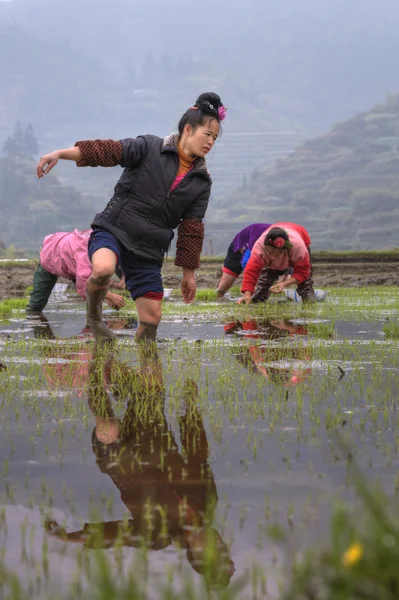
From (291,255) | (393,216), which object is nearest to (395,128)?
(393,216)

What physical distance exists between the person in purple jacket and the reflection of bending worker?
6944mm

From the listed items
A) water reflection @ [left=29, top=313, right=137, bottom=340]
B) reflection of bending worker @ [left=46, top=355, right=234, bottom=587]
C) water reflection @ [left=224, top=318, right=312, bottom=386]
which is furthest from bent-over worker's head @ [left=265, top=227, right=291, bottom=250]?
reflection of bending worker @ [left=46, top=355, right=234, bottom=587]

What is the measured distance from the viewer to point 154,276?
17.9 feet

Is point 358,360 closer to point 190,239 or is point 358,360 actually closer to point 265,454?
point 190,239

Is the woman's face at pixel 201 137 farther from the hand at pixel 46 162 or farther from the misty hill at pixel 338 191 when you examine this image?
the misty hill at pixel 338 191

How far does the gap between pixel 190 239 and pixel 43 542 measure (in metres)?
3.88

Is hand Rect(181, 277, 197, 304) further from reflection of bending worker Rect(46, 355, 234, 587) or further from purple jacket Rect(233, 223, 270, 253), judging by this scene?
purple jacket Rect(233, 223, 270, 253)

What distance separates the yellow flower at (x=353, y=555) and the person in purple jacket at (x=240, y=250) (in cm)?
905

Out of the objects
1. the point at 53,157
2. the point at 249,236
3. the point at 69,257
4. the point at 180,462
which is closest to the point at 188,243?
the point at 53,157

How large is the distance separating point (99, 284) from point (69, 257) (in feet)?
8.64

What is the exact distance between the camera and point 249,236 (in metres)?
10.4

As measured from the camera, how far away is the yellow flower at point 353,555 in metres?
1.11

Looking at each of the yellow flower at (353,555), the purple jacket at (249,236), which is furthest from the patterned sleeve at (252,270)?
the yellow flower at (353,555)

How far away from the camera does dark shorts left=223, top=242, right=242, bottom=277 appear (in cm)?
1092
